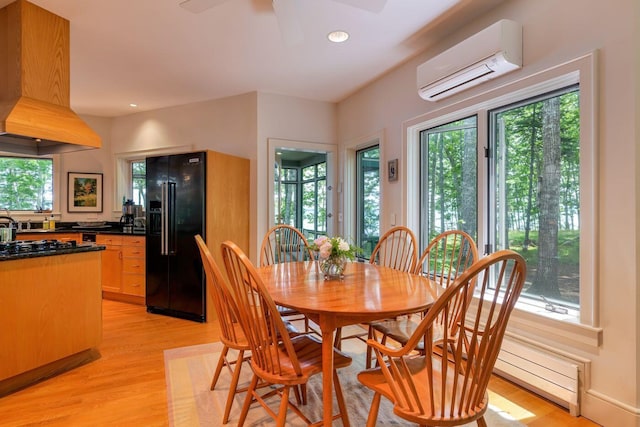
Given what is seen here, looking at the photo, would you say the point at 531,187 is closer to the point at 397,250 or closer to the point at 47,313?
the point at 397,250

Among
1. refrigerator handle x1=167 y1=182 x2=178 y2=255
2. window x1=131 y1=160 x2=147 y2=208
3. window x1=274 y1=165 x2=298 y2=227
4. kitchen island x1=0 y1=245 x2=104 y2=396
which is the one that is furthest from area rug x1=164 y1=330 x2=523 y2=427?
window x1=274 y1=165 x2=298 y2=227

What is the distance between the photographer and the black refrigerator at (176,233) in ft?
11.8

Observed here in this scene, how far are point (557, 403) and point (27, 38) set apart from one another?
420 cm

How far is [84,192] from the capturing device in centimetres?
499

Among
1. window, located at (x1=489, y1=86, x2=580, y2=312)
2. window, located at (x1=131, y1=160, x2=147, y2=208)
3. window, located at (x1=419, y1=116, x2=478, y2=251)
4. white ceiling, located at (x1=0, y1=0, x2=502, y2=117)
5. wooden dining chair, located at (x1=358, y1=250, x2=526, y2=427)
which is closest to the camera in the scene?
wooden dining chair, located at (x1=358, y1=250, x2=526, y2=427)

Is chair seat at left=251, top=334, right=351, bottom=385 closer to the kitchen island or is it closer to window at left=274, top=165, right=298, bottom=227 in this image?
the kitchen island

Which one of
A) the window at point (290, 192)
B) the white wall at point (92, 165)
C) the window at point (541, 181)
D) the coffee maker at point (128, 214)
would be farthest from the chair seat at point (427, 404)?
the window at point (290, 192)

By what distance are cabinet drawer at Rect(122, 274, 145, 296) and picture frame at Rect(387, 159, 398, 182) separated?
3176 mm

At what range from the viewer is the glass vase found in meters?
2.03

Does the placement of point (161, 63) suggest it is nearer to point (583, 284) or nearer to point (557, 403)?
point (583, 284)

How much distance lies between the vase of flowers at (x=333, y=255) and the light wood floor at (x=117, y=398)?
1210 millimetres

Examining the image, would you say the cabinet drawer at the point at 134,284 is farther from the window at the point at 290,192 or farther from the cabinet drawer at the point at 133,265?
the window at the point at 290,192

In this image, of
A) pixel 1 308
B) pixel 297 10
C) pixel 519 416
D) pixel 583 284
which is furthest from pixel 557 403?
pixel 1 308

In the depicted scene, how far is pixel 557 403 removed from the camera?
2.00 meters
